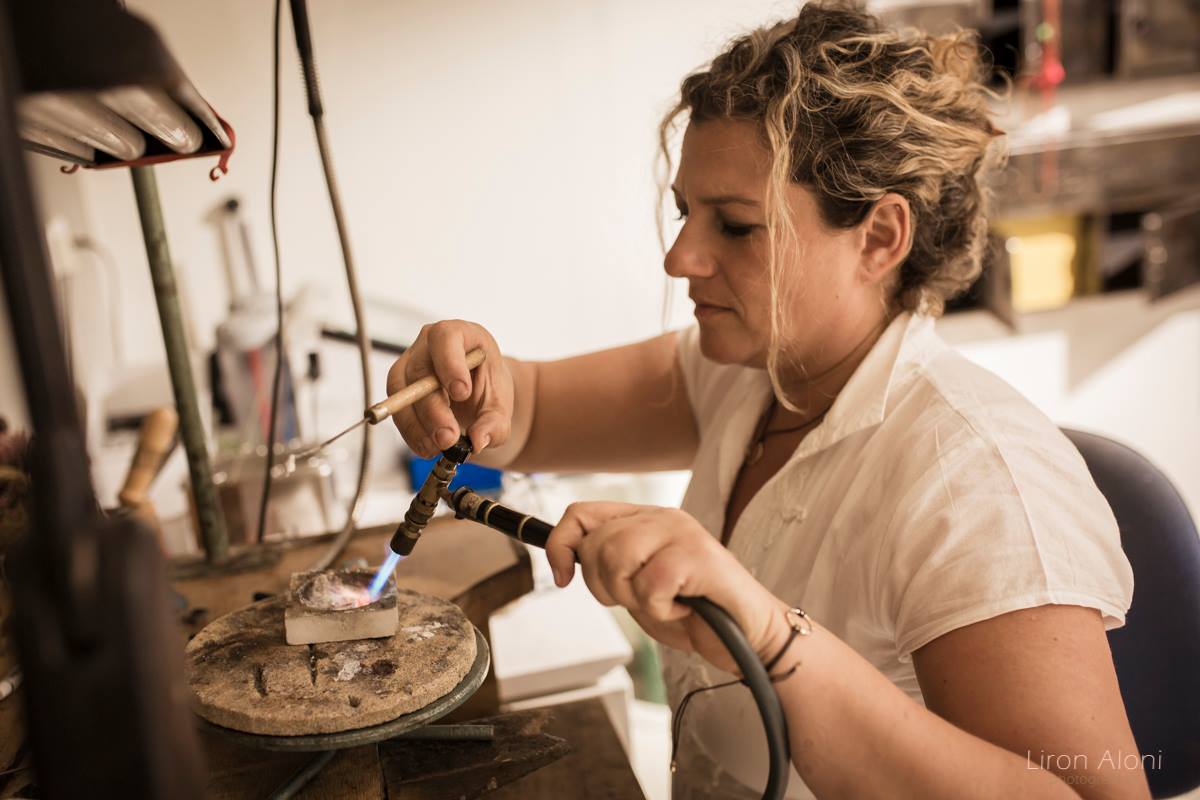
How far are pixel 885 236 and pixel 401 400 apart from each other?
0.63 m

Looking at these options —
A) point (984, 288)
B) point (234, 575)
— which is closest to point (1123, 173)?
point (984, 288)

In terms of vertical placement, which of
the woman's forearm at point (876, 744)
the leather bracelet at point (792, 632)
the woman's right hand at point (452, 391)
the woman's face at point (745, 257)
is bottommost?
the woman's forearm at point (876, 744)

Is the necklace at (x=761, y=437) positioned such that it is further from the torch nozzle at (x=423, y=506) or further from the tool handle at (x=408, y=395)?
the torch nozzle at (x=423, y=506)

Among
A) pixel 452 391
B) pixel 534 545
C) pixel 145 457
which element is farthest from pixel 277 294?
pixel 534 545

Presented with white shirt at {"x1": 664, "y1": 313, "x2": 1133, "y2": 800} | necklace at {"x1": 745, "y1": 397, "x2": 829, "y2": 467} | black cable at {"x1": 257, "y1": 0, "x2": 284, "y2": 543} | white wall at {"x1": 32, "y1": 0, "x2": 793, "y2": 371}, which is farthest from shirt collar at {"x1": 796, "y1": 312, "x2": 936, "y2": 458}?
white wall at {"x1": 32, "y1": 0, "x2": 793, "y2": 371}

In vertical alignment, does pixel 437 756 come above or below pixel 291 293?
below

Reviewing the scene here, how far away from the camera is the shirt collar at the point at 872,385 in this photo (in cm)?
110

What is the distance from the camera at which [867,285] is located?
1178 millimetres

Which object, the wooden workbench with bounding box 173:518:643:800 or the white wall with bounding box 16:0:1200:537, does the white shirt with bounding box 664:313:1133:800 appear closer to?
the wooden workbench with bounding box 173:518:643:800

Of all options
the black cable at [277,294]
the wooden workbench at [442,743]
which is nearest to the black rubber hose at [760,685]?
the wooden workbench at [442,743]

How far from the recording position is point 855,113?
1078 mm

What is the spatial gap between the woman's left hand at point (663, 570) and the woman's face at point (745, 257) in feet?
1.37

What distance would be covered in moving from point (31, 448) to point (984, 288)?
2.58 meters

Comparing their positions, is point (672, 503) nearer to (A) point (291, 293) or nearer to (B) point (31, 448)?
(A) point (291, 293)
